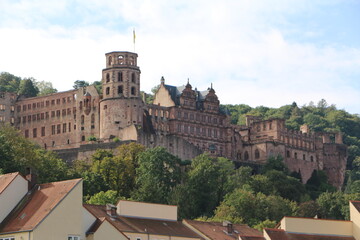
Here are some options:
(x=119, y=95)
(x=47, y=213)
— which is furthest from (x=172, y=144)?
(x=47, y=213)

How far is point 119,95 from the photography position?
154625 mm

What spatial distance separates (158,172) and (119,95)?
26227mm

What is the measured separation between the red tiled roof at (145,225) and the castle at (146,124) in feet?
211

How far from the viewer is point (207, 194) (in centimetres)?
13200

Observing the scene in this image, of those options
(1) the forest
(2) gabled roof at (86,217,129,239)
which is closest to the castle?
(1) the forest

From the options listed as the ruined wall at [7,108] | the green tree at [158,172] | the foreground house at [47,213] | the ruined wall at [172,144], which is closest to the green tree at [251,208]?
the green tree at [158,172]

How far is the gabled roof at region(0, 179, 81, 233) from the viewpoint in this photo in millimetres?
62125

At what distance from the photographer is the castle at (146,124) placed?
500ft

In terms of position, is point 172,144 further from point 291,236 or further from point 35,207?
point 35,207

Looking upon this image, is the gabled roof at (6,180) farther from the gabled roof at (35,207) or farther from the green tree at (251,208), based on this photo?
the green tree at (251,208)

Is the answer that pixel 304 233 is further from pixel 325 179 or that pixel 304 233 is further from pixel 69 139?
pixel 325 179

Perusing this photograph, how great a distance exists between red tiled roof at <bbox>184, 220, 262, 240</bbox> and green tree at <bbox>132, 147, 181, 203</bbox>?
32892 millimetres

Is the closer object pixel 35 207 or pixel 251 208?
pixel 35 207

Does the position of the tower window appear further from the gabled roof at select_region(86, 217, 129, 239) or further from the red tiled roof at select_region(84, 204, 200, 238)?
the gabled roof at select_region(86, 217, 129, 239)
